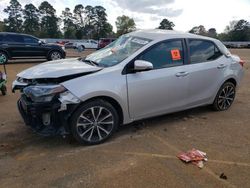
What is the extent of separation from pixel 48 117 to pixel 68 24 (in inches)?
3791

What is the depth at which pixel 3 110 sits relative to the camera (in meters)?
6.21

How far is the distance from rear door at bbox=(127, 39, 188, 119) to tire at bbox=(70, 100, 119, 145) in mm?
390

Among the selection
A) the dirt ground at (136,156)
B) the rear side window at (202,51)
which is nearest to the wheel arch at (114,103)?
the dirt ground at (136,156)

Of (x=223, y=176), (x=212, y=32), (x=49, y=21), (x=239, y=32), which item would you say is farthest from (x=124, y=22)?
(x=223, y=176)

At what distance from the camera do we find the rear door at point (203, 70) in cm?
539

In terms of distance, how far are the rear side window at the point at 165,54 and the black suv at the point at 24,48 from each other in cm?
1181

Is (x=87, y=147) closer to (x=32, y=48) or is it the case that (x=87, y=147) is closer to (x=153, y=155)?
(x=153, y=155)

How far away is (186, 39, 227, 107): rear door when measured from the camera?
5387 millimetres

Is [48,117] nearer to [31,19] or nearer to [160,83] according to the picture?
[160,83]

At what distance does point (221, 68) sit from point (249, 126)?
4.09ft

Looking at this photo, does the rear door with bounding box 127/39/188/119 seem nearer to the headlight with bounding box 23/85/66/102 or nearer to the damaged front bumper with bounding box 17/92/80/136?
the damaged front bumper with bounding box 17/92/80/136

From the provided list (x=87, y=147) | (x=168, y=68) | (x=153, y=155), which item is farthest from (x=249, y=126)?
(x=87, y=147)

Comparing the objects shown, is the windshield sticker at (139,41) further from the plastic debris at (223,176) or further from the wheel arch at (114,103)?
the plastic debris at (223,176)

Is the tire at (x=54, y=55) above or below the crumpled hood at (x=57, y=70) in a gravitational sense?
above
